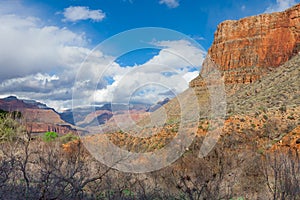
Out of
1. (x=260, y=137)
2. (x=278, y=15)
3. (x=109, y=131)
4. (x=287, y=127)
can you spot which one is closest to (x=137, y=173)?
(x=109, y=131)

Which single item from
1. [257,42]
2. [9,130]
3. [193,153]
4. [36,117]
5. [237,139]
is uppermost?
[257,42]

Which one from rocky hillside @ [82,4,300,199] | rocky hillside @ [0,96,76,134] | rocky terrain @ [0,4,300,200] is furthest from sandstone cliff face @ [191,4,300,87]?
rocky hillside @ [0,96,76,134]

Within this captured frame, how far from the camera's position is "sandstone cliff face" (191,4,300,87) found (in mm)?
76688

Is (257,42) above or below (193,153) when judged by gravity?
above

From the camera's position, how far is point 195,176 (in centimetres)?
1080

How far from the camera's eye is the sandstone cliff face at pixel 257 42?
252ft

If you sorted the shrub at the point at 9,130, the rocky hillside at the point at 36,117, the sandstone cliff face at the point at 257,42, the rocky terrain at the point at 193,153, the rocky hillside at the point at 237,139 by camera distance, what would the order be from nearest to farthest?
the rocky terrain at the point at 193,153, the rocky hillside at the point at 237,139, the rocky hillside at the point at 36,117, the shrub at the point at 9,130, the sandstone cliff face at the point at 257,42

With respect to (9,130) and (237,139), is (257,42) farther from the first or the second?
(9,130)

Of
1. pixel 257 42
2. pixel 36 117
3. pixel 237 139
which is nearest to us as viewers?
pixel 36 117

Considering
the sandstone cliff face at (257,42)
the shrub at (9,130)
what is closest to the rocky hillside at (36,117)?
the shrub at (9,130)

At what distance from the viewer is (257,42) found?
269 feet

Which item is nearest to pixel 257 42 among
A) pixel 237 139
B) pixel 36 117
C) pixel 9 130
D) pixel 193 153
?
pixel 237 139

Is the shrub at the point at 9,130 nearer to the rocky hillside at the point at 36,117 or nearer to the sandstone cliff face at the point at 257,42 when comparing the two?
the rocky hillside at the point at 36,117

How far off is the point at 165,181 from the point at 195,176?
119cm
